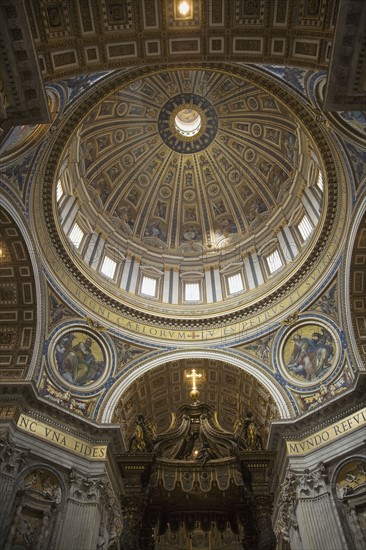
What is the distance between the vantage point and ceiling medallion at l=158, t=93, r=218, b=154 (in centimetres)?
2586

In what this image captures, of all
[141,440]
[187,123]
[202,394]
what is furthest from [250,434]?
[187,123]

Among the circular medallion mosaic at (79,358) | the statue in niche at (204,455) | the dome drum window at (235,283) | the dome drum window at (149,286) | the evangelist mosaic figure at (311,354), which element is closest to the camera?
the statue in niche at (204,455)

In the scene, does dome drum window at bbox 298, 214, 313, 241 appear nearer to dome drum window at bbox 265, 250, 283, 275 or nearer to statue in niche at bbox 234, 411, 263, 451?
dome drum window at bbox 265, 250, 283, 275

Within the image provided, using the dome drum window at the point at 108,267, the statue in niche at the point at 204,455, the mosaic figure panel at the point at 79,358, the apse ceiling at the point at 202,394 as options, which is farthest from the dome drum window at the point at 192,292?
the statue in niche at the point at 204,455

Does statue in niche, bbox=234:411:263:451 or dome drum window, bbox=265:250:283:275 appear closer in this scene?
statue in niche, bbox=234:411:263:451

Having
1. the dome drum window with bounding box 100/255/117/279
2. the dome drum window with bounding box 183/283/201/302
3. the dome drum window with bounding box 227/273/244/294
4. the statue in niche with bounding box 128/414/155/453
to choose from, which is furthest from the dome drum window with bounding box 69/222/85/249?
the statue in niche with bounding box 128/414/155/453

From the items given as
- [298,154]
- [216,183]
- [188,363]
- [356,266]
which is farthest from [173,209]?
[356,266]

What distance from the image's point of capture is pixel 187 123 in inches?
1073

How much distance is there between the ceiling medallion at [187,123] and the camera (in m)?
25.9

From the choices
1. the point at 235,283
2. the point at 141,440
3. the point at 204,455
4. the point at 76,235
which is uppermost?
the point at 76,235

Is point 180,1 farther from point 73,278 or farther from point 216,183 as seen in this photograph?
point 216,183

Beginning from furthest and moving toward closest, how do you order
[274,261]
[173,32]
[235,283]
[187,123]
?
[187,123] → [235,283] → [274,261] → [173,32]

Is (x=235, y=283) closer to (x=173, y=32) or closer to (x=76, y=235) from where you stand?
(x=76, y=235)

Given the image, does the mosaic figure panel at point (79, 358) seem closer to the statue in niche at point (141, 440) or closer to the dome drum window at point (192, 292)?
the dome drum window at point (192, 292)
